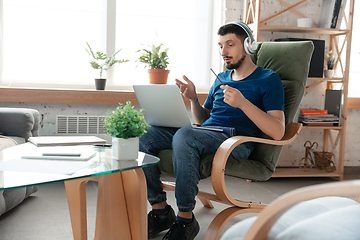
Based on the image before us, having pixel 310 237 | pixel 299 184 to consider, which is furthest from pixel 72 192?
pixel 299 184

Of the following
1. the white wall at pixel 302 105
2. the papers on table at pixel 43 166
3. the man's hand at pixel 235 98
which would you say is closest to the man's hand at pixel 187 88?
the man's hand at pixel 235 98

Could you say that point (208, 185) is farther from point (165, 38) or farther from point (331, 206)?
point (331, 206)

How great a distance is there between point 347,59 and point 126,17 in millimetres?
1905

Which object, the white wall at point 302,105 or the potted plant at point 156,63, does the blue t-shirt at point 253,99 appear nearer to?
the potted plant at point 156,63

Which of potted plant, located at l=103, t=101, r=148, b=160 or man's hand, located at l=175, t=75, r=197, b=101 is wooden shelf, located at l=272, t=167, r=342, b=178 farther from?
potted plant, located at l=103, t=101, r=148, b=160

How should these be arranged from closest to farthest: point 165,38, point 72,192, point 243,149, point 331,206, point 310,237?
point 310,237 → point 331,206 → point 72,192 → point 243,149 → point 165,38

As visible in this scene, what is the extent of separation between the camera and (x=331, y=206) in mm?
845

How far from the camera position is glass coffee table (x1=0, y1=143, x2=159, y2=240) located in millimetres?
1139

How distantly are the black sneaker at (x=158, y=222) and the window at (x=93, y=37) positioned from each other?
1655mm

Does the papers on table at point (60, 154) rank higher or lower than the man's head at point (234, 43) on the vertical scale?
lower

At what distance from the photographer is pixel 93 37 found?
3078mm

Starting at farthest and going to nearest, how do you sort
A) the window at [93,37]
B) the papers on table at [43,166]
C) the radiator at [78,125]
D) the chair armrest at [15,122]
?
the window at [93,37] < the radiator at [78,125] < the chair armrest at [15,122] < the papers on table at [43,166]

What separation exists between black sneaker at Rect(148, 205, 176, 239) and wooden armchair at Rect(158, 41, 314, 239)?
138 millimetres

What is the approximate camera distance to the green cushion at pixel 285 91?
1.60m
